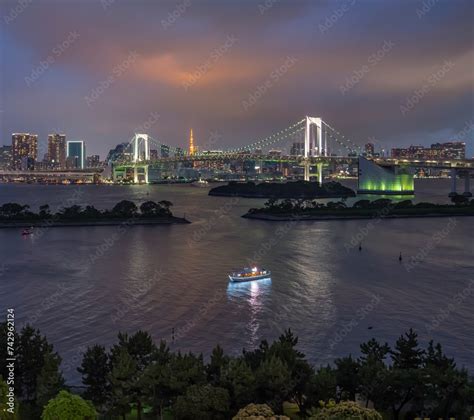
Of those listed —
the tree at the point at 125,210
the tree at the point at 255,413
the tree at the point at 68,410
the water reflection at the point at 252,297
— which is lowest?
the water reflection at the point at 252,297

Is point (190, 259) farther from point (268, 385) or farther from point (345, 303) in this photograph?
point (268, 385)

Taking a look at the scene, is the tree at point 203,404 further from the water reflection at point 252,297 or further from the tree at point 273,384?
the water reflection at point 252,297

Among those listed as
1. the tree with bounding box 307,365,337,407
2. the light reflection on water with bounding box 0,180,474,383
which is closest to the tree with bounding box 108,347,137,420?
the light reflection on water with bounding box 0,180,474,383

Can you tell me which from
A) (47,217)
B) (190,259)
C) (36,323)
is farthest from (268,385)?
(47,217)

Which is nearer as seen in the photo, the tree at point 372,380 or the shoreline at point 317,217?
the tree at point 372,380

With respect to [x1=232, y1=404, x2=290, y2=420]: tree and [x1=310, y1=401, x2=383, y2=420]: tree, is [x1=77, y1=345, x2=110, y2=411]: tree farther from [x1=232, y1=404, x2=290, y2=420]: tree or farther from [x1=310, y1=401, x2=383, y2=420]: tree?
[x1=310, y1=401, x2=383, y2=420]: tree

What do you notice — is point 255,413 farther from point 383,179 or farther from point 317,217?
point 383,179

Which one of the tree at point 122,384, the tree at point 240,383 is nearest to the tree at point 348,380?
the tree at point 240,383
